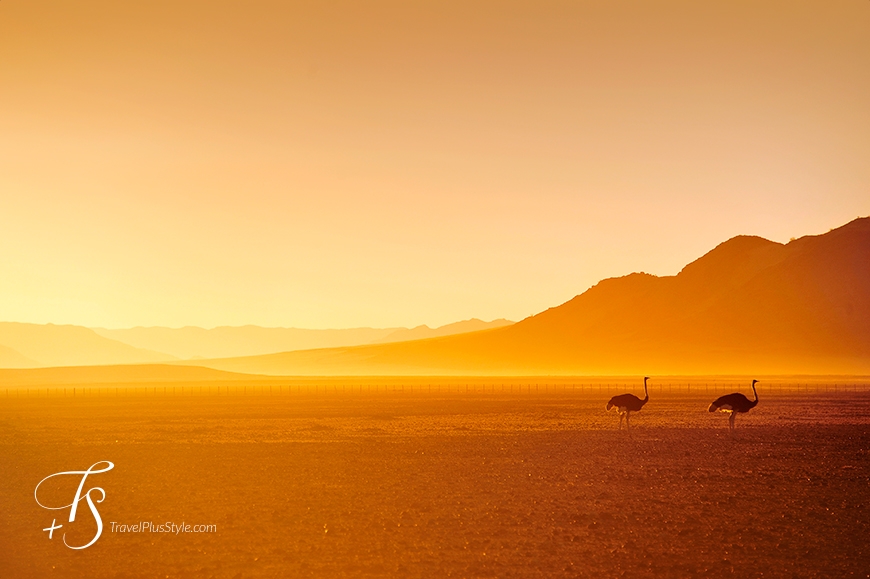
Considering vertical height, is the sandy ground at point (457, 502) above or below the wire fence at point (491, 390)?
below

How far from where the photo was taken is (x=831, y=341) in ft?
639

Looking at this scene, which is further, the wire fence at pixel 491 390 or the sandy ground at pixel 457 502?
the wire fence at pixel 491 390

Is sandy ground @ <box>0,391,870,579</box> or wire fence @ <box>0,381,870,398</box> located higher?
wire fence @ <box>0,381,870,398</box>

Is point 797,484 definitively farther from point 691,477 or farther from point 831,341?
point 831,341

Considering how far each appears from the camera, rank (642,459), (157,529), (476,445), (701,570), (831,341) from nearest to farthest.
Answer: (701,570) → (157,529) → (642,459) → (476,445) → (831,341)

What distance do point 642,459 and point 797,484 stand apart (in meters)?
6.05

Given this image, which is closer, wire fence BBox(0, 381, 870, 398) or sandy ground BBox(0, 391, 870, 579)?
sandy ground BBox(0, 391, 870, 579)

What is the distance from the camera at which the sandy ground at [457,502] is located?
15.8 metres

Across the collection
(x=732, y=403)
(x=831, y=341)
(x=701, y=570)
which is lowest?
(x=701, y=570)

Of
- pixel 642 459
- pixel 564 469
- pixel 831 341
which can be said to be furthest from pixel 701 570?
pixel 831 341

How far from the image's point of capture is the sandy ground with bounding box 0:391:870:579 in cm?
1576

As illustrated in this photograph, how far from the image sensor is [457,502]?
21109 mm

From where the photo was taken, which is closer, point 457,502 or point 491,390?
point 457,502

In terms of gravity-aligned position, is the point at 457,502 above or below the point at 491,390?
Answer: below
